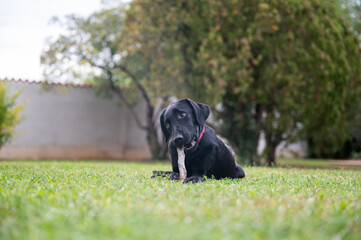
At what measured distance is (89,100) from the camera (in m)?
15.5

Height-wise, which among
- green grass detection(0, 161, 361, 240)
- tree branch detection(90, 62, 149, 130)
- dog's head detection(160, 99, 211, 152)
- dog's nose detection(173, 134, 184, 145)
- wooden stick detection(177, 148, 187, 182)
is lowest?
green grass detection(0, 161, 361, 240)

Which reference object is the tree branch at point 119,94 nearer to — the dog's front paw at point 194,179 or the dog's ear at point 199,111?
the dog's ear at point 199,111

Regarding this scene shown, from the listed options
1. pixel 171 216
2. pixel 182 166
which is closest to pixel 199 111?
pixel 182 166

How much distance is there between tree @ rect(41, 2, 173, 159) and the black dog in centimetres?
742

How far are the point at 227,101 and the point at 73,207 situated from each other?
1032 centimetres

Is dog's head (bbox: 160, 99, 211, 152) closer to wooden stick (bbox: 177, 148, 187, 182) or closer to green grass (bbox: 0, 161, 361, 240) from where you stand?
wooden stick (bbox: 177, 148, 187, 182)

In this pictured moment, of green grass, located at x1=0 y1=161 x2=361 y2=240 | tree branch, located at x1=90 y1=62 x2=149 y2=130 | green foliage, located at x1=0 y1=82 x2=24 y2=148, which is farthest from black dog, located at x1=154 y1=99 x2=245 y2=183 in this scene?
tree branch, located at x1=90 y1=62 x2=149 y2=130

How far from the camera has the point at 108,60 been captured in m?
14.6

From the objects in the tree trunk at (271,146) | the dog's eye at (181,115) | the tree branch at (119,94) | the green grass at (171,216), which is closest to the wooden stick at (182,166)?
the dog's eye at (181,115)

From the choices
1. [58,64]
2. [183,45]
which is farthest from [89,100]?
[183,45]

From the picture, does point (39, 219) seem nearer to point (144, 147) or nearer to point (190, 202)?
point (190, 202)

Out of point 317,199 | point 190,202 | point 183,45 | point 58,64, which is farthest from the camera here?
point 58,64

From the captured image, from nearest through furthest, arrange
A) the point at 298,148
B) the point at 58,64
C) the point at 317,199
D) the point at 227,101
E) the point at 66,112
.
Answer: the point at 317,199
the point at 227,101
the point at 58,64
the point at 66,112
the point at 298,148

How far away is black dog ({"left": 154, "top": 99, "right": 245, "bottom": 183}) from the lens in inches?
171
